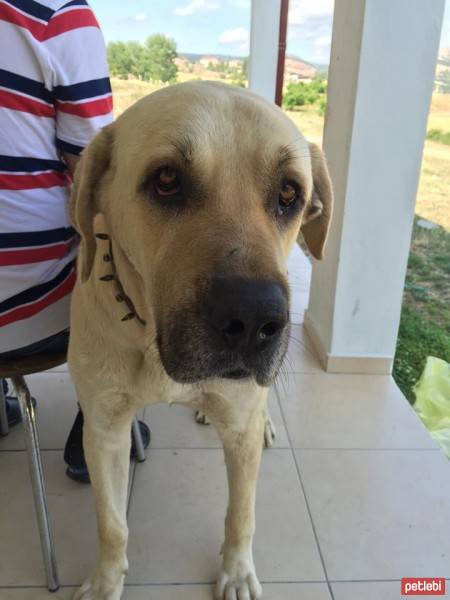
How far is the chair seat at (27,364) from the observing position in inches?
52.7

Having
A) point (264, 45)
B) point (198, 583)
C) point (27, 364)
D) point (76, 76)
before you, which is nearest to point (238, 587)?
point (198, 583)

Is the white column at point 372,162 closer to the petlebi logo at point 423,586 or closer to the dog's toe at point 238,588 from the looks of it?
the petlebi logo at point 423,586

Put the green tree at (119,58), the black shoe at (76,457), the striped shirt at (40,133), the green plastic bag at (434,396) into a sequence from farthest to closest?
the green tree at (119,58) < the green plastic bag at (434,396) < the black shoe at (76,457) < the striped shirt at (40,133)

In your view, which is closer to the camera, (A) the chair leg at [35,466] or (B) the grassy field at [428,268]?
(A) the chair leg at [35,466]

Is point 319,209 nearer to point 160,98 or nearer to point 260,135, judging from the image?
point 260,135

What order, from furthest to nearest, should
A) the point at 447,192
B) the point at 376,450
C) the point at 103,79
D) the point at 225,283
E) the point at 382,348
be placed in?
1. the point at 447,192
2. the point at 382,348
3. the point at 376,450
4. the point at 103,79
5. the point at 225,283

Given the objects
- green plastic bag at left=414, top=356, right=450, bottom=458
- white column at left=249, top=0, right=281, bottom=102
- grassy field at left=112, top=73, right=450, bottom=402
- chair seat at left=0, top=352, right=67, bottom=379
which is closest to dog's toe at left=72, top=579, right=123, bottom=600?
chair seat at left=0, top=352, right=67, bottom=379

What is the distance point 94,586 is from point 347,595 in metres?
0.71

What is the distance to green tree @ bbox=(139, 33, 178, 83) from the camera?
7180 mm

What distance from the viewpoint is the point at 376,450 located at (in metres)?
2.04

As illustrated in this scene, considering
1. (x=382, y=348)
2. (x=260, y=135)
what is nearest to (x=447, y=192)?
(x=382, y=348)

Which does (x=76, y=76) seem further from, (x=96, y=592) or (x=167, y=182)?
(x=96, y=592)

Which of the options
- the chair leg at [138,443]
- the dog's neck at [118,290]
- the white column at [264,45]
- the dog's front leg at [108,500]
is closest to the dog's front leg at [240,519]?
the dog's front leg at [108,500]

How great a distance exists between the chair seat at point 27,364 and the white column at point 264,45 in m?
3.51
